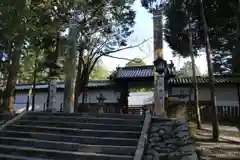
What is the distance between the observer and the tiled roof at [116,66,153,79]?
56.3 feet

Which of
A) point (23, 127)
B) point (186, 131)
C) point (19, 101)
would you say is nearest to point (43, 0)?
point (23, 127)

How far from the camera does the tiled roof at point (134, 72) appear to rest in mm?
17172

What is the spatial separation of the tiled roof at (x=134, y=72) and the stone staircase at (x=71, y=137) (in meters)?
9.48

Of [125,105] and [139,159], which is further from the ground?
[125,105]

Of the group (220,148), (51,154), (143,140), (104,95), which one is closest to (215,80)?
(104,95)

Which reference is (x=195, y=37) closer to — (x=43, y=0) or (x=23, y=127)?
(x=43, y=0)

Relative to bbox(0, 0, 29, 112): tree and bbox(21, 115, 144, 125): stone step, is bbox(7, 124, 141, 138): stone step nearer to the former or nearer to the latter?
bbox(21, 115, 144, 125): stone step

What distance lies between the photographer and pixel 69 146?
20.2 feet

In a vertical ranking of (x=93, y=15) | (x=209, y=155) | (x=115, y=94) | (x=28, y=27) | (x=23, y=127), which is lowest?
(x=209, y=155)

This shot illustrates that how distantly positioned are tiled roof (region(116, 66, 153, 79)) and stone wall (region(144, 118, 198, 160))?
33.4 feet

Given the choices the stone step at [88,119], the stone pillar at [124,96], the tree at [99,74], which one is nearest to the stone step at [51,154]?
the stone step at [88,119]

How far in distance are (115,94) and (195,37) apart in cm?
657

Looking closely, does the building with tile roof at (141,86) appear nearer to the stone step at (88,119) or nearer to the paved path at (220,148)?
the paved path at (220,148)

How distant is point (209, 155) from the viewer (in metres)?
6.13
